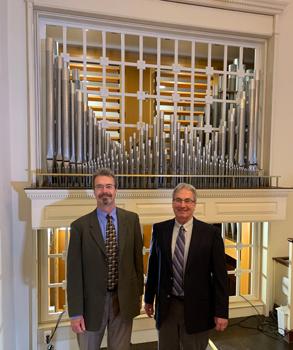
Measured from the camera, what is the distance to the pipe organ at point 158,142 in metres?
2.19

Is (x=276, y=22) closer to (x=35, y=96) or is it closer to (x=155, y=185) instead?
(x=155, y=185)

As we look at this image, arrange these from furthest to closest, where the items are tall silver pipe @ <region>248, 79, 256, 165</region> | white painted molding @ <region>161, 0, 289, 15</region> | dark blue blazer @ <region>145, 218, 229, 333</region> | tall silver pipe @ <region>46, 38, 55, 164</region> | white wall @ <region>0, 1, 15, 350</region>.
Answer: tall silver pipe @ <region>248, 79, 256, 165</region> < white painted molding @ <region>161, 0, 289, 15</region> < tall silver pipe @ <region>46, 38, 55, 164</region> < white wall @ <region>0, 1, 15, 350</region> < dark blue blazer @ <region>145, 218, 229, 333</region>

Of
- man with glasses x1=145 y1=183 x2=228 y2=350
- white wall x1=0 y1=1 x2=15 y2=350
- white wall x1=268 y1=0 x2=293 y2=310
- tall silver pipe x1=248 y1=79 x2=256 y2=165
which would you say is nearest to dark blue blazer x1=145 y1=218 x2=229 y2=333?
man with glasses x1=145 y1=183 x2=228 y2=350

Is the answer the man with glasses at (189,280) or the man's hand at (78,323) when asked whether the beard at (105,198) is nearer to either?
the man with glasses at (189,280)

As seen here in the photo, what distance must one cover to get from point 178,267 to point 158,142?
1.06m

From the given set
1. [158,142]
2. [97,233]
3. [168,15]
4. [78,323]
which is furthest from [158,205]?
[168,15]

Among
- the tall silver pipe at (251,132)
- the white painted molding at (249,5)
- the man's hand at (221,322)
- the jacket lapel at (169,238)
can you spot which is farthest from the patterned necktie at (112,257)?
the white painted molding at (249,5)

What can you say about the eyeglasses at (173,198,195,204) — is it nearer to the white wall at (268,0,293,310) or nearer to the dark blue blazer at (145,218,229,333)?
the dark blue blazer at (145,218,229,333)

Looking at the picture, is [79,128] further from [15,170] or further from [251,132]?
[251,132]

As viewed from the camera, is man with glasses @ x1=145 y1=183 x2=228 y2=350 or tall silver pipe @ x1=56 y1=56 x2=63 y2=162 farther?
tall silver pipe @ x1=56 y1=56 x2=63 y2=162

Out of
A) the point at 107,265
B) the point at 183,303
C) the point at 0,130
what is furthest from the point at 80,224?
the point at 0,130

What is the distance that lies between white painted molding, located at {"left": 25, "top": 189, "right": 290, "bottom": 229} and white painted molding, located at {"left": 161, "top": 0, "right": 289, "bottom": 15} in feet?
5.02

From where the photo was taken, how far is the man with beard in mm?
1569

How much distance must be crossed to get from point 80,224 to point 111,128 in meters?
1.02
